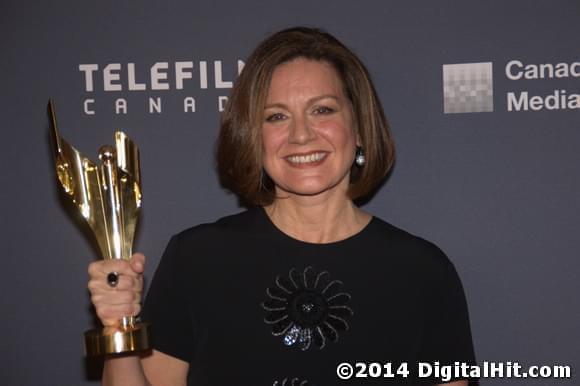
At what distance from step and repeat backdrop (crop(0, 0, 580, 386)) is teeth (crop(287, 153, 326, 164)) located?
384mm

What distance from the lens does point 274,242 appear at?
58.4 inches

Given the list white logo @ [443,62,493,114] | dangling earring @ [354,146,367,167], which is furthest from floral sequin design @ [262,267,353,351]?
white logo @ [443,62,493,114]

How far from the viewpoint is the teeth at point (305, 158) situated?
1396 mm

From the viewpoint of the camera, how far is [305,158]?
1398 mm

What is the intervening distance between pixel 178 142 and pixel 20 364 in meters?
0.73

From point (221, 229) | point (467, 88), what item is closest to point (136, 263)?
point (221, 229)

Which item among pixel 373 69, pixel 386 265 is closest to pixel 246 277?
pixel 386 265

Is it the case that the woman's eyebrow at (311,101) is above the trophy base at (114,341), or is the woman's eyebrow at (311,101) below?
above

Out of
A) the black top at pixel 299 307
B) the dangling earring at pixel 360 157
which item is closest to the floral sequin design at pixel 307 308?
the black top at pixel 299 307

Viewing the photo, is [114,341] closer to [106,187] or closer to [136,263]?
[136,263]

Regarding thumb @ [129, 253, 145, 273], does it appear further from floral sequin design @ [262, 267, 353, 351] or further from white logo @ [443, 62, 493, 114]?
white logo @ [443, 62, 493, 114]

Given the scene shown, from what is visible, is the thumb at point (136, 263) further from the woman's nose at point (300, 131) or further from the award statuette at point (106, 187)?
the woman's nose at point (300, 131)

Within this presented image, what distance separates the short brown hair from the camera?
1.43 meters

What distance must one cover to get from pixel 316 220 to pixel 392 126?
0.38 meters
